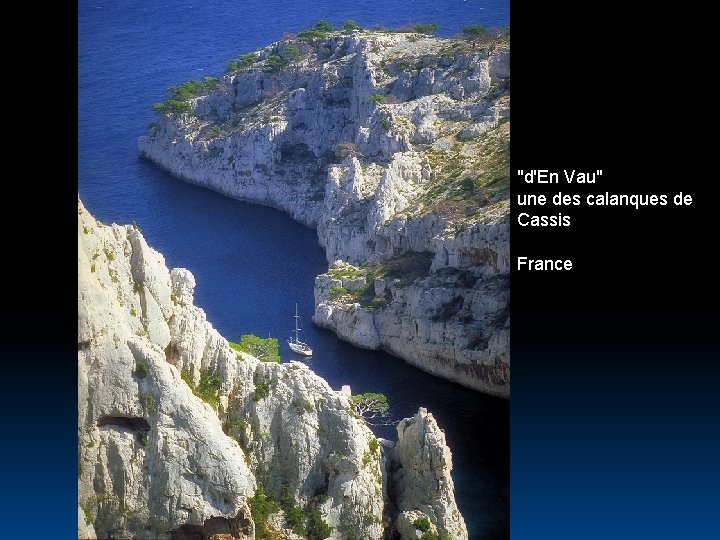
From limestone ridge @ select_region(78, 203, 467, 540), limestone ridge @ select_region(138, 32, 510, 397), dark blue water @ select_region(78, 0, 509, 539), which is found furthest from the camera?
limestone ridge @ select_region(138, 32, 510, 397)

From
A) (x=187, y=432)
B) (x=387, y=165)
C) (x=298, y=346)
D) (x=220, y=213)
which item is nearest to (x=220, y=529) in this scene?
(x=187, y=432)

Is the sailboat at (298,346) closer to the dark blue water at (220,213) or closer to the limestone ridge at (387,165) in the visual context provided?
the dark blue water at (220,213)

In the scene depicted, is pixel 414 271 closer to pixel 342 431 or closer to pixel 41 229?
pixel 342 431

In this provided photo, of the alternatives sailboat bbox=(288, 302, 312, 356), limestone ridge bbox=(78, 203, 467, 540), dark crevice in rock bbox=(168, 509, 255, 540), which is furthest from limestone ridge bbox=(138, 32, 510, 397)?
dark crevice in rock bbox=(168, 509, 255, 540)

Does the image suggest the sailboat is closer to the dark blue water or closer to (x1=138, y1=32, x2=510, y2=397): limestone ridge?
the dark blue water

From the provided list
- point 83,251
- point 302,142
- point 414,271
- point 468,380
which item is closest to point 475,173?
point 414,271

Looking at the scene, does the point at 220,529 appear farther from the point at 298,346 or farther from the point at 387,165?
the point at 387,165
